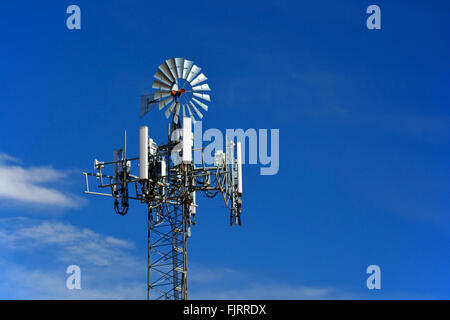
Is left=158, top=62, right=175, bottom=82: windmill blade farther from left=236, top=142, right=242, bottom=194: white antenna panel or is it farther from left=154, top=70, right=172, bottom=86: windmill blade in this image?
left=236, top=142, right=242, bottom=194: white antenna panel

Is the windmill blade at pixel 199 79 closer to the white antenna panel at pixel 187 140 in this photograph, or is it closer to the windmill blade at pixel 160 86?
the windmill blade at pixel 160 86

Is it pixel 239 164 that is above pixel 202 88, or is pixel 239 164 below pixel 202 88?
below

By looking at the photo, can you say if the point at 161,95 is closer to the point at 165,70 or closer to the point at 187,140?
the point at 165,70

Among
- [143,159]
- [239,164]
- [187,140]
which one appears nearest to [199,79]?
[187,140]

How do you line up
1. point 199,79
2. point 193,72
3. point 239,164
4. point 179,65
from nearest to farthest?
point 239,164, point 179,65, point 193,72, point 199,79

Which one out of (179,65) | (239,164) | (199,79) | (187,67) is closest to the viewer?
(239,164)

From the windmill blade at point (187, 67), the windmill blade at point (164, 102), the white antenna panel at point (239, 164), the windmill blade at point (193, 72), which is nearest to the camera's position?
the white antenna panel at point (239, 164)

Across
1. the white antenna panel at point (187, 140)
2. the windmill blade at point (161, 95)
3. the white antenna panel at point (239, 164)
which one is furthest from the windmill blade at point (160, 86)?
the white antenna panel at point (239, 164)

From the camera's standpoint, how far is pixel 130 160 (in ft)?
198

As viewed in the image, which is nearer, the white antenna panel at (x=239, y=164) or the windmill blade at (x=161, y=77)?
the white antenna panel at (x=239, y=164)
